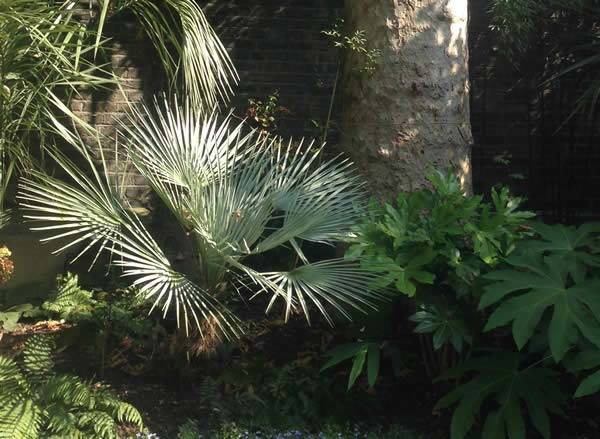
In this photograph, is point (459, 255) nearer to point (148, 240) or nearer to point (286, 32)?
point (148, 240)

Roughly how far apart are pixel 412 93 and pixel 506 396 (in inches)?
77.2

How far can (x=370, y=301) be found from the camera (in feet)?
15.8

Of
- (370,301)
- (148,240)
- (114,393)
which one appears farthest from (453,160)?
(114,393)

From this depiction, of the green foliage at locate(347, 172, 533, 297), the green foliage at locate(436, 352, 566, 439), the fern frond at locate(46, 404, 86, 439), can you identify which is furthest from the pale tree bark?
the fern frond at locate(46, 404, 86, 439)

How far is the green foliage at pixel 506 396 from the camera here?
4.14m

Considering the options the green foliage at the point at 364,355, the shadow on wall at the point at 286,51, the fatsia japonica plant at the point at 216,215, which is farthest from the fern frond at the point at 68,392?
the shadow on wall at the point at 286,51

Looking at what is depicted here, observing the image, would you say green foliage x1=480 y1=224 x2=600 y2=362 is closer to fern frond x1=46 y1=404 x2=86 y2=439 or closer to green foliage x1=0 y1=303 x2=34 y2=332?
fern frond x1=46 y1=404 x2=86 y2=439

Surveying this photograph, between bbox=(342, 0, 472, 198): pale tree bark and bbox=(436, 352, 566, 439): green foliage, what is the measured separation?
136 centimetres

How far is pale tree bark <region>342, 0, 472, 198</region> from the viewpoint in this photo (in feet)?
17.2

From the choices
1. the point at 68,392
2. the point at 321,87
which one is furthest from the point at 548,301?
the point at 321,87

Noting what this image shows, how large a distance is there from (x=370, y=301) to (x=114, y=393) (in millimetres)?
1525

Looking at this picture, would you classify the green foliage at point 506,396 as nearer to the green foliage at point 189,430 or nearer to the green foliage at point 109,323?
the green foliage at point 189,430

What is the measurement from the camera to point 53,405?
170 inches

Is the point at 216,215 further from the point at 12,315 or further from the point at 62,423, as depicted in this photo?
the point at 12,315
